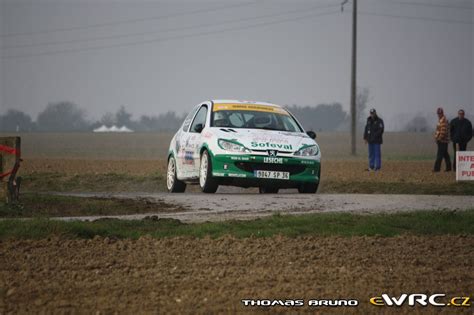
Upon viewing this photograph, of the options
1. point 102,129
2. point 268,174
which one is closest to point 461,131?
point 268,174

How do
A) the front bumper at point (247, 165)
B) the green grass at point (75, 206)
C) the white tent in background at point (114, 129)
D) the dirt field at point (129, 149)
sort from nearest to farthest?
the green grass at point (75, 206), the front bumper at point (247, 165), the dirt field at point (129, 149), the white tent in background at point (114, 129)

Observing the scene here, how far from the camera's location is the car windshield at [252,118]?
19.5m

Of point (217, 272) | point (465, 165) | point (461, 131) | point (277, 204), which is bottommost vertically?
point (217, 272)

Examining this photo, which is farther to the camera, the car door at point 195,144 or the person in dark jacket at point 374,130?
the person in dark jacket at point 374,130

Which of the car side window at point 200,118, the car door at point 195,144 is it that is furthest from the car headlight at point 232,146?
Result: the car side window at point 200,118

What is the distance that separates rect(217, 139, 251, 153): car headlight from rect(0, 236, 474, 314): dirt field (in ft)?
19.7

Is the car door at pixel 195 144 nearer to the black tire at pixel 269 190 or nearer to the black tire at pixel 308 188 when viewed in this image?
the black tire at pixel 269 190

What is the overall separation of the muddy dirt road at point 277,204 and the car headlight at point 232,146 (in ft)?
2.62

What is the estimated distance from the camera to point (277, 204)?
17.0 meters

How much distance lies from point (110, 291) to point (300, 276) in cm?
184

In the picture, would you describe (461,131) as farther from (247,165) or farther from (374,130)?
(247,165)

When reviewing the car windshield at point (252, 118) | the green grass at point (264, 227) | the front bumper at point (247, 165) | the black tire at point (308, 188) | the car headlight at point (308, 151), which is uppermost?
the car windshield at point (252, 118)

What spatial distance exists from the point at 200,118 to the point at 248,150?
220 centimetres

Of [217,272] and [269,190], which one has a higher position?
[269,190]
